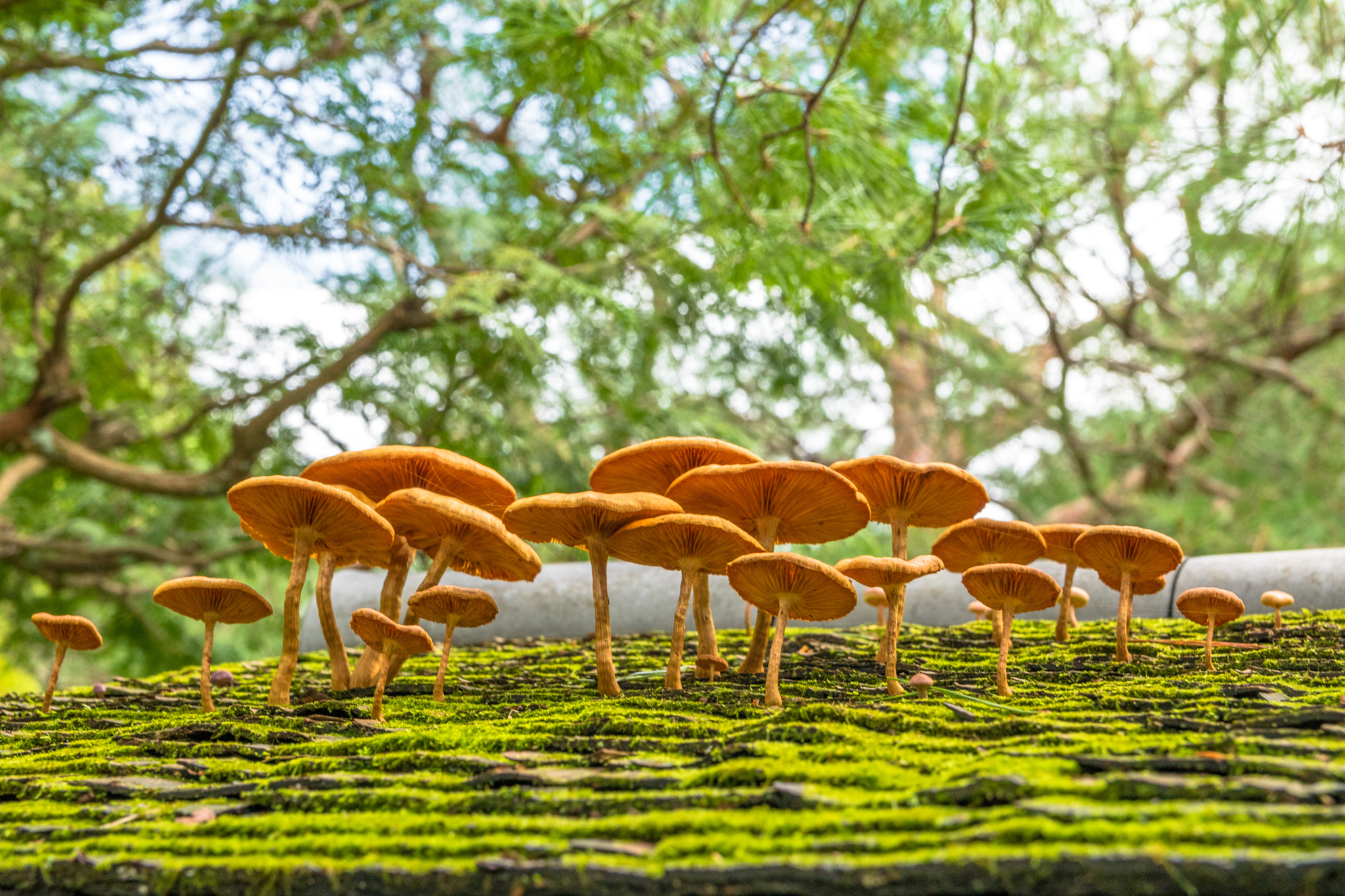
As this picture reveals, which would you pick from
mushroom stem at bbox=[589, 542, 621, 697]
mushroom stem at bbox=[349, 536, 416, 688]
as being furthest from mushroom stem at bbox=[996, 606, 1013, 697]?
mushroom stem at bbox=[349, 536, 416, 688]

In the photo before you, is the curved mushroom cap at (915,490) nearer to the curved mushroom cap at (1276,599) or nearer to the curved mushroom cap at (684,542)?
the curved mushroom cap at (684,542)

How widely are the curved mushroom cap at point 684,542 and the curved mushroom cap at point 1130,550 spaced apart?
1044 millimetres

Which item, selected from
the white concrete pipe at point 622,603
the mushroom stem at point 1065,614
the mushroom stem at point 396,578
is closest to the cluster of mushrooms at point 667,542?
the mushroom stem at point 396,578

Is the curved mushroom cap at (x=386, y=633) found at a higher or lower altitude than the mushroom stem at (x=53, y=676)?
higher

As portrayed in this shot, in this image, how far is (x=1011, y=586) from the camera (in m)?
2.38

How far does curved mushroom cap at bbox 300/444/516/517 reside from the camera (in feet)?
8.55

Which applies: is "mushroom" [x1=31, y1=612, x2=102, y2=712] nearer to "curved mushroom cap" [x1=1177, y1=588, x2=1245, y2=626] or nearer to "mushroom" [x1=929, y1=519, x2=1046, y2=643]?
"mushroom" [x1=929, y1=519, x2=1046, y2=643]

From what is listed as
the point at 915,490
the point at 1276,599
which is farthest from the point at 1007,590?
the point at 1276,599

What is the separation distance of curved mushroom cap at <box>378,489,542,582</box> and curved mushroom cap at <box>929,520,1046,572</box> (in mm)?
1354

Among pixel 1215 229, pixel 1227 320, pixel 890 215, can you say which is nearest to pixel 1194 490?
pixel 1227 320

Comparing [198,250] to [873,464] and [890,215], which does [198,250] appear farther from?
[873,464]

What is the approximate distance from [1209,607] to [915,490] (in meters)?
0.96

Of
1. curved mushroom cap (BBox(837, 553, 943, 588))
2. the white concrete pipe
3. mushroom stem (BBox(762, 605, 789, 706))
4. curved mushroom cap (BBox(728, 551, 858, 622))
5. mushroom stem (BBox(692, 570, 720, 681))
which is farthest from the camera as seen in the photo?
the white concrete pipe

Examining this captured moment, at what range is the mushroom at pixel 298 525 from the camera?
2.28 m
